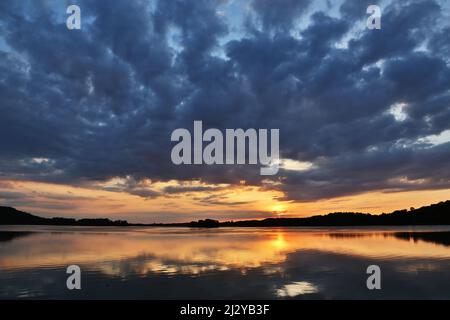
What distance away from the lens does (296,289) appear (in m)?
22.9

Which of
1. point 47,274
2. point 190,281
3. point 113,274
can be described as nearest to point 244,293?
point 190,281

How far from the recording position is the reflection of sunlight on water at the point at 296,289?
21.6 meters

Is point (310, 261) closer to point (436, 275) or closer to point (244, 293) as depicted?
point (436, 275)

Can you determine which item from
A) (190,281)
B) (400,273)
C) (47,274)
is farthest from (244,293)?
(47,274)

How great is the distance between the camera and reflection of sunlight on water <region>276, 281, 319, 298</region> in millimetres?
21589

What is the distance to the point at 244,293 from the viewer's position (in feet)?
71.4

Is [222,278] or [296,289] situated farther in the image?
[222,278]
